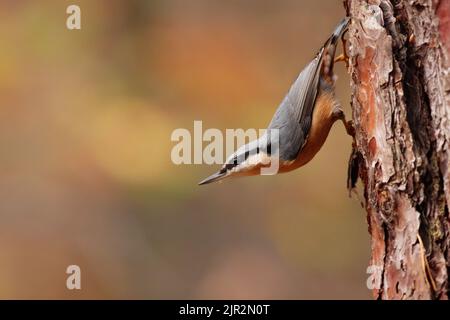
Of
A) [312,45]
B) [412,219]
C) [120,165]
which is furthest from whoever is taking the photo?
[312,45]

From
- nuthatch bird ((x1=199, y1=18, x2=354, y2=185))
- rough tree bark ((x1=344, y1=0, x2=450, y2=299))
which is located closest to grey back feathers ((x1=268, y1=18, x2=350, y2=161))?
nuthatch bird ((x1=199, y1=18, x2=354, y2=185))

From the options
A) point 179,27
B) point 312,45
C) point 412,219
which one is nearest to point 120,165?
point 179,27

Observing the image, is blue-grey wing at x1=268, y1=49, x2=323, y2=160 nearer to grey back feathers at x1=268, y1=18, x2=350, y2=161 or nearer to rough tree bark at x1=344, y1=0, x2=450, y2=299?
grey back feathers at x1=268, y1=18, x2=350, y2=161

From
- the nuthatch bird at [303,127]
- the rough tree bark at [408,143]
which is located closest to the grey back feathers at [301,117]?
the nuthatch bird at [303,127]

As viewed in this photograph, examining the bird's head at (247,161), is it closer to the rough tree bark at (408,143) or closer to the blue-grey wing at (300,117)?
the blue-grey wing at (300,117)

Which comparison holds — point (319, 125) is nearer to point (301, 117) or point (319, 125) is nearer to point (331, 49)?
point (301, 117)

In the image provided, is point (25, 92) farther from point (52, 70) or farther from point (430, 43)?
point (430, 43)

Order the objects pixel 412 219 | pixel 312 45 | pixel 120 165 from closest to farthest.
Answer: pixel 412 219
pixel 120 165
pixel 312 45
